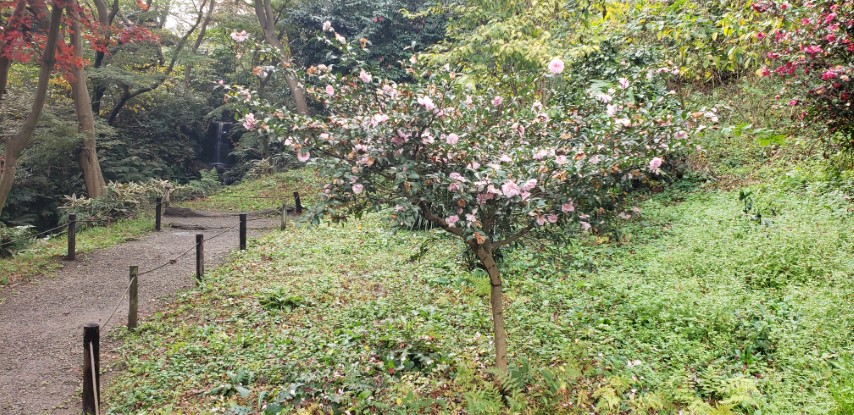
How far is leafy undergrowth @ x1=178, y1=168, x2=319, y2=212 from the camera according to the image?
56.7 feet

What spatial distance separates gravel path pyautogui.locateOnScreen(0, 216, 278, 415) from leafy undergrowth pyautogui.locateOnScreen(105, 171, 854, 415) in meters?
0.57

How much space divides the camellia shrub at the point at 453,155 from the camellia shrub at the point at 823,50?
2.16m

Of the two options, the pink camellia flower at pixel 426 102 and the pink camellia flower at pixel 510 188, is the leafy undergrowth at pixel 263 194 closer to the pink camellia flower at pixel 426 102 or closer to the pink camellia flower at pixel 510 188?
the pink camellia flower at pixel 426 102

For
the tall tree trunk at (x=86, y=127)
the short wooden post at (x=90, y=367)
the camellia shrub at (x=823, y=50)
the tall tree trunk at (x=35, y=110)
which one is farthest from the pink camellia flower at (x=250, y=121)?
the tall tree trunk at (x=86, y=127)

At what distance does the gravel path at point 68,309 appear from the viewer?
5.54m

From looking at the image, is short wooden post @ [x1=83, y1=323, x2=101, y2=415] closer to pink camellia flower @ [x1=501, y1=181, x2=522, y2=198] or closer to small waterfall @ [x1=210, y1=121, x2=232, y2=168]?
pink camellia flower @ [x1=501, y1=181, x2=522, y2=198]

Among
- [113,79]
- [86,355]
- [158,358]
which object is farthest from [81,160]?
[86,355]

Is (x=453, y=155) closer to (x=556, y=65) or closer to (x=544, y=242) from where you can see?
(x=556, y=65)

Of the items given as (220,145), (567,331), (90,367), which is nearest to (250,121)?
(90,367)

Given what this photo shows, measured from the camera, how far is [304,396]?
15.8 ft

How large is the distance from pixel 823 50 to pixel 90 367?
290 inches

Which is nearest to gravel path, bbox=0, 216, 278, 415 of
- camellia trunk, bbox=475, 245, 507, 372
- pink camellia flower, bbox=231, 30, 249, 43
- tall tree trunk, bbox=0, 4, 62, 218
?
tall tree trunk, bbox=0, 4, 62, 218

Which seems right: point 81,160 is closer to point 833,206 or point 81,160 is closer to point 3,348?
point 3,348

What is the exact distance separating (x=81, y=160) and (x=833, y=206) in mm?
17644
